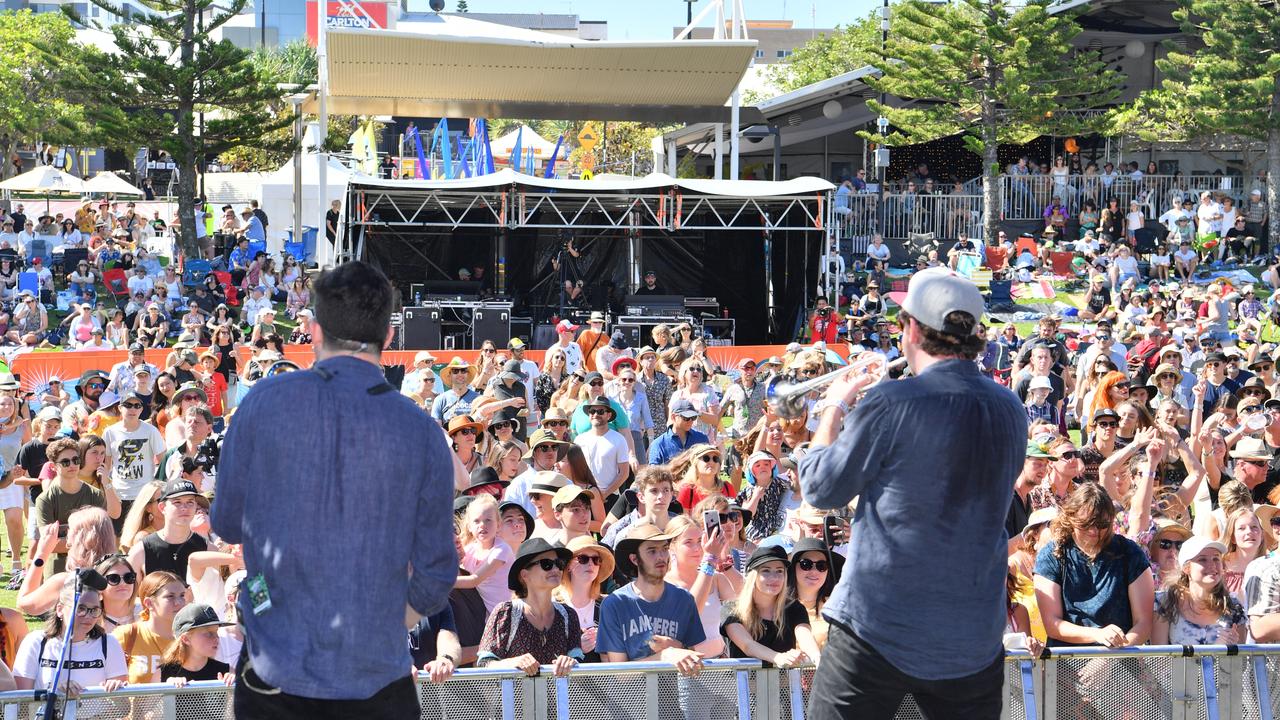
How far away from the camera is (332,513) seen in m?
2.93

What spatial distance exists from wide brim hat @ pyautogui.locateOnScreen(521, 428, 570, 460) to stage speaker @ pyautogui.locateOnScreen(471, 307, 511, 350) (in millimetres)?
11065

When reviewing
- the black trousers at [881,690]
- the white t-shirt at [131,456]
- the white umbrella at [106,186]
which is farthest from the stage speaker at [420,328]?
the white umbrella at [106,186]

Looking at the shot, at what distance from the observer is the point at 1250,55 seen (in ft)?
105

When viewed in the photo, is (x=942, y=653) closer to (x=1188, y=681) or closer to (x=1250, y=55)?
(x=1188, y=681)

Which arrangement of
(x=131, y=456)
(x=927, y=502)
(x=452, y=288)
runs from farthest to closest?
(x=452, y=288) → (x=131, y=456) → (x=927, y=502)

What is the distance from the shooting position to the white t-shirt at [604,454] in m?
10.5

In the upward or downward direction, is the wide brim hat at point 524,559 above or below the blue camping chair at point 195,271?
below

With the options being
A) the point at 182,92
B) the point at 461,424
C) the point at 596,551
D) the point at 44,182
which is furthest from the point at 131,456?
the point at 44,182

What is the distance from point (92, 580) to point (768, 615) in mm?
2707

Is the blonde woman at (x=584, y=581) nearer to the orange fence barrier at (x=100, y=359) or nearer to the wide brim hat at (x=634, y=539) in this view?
the wide brim hat at (x=634, y=539)

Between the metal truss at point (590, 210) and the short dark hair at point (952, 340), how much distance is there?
18.3 m

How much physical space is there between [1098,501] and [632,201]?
1851 cm

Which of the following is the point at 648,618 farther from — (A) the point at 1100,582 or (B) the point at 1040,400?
(B) the point at 1040,400

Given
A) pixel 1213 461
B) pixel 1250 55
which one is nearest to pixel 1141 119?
pixel 1250 55
